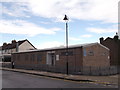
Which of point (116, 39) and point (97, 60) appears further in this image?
point (116, 39)

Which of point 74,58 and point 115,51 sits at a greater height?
point 115,51

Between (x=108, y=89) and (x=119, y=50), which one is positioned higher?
(x=119, y=50)

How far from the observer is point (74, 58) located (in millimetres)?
23875

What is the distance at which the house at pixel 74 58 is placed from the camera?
22.5 metres

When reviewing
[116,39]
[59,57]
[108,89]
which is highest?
[116,39]

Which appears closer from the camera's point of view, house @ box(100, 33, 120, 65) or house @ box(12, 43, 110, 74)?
house @ box(12, 43, 110, 74)

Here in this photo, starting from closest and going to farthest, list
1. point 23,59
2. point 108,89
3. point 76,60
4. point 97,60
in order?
point 108,89
point 76,60
point 97,60
point 23,59

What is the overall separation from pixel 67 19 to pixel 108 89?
10100 mm

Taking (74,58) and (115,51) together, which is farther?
(115,51)

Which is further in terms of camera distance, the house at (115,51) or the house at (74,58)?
the house at (115,51)

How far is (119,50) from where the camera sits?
4097 centimetres

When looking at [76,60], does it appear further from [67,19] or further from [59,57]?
[67,19]

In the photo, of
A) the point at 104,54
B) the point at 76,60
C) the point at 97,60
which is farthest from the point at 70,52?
the point at 104,54

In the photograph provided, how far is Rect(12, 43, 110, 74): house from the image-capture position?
22484 mm
